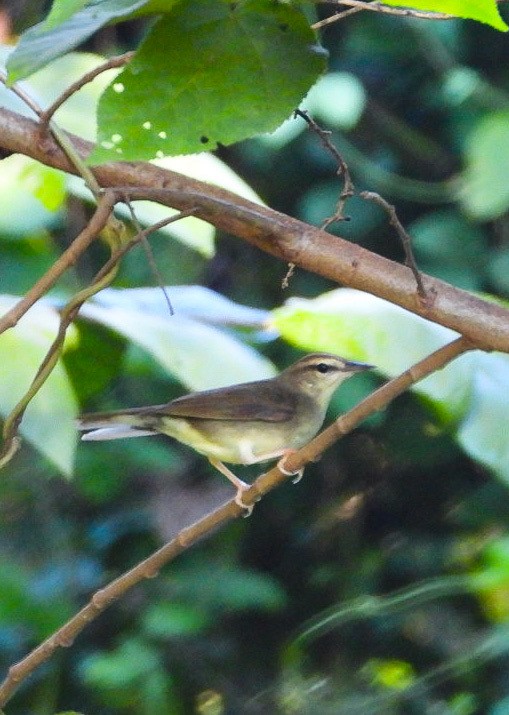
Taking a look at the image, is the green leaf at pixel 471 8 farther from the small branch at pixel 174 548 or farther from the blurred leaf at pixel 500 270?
the blurred leaf at pixel 500 270

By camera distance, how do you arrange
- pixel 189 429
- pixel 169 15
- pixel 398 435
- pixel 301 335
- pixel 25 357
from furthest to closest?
pixel 398 435, pixel 189 429, pixel 301 335, pixel 25 357, pixel 169 15

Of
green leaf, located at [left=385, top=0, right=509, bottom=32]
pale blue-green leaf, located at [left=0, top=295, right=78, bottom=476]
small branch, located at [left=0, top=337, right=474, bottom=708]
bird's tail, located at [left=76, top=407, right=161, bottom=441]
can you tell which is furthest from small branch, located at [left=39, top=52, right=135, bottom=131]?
bird's tail, located at [left=76, top=407, right=161, bottom=441]

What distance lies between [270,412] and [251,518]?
1.93 metres

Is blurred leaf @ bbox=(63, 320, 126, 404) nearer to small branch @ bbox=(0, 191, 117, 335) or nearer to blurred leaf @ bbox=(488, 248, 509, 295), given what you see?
small branch @ bbox=(0, 191, 117, 335)

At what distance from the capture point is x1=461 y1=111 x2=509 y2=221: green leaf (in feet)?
9.77

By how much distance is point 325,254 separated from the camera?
31.5 inches

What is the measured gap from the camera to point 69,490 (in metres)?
3.80

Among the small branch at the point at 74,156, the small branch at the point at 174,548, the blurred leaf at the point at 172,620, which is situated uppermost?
the small branch at the point at 74,156

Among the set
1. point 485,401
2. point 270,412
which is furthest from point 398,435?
point 485,401

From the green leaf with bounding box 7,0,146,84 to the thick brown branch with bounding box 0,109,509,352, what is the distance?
0.14 m

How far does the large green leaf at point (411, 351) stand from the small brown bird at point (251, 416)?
1.15 ft

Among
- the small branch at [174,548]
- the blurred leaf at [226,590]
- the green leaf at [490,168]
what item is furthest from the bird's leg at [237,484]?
the blurred leaf at [226,590]

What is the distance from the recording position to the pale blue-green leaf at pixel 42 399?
1241mm

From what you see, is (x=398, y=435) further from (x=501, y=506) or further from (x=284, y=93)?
(x=284, y=93)
